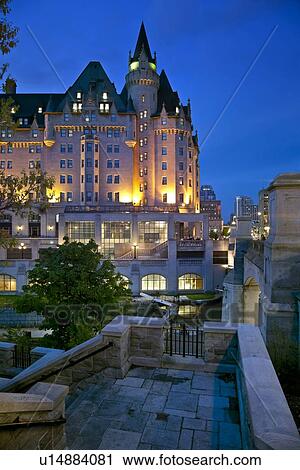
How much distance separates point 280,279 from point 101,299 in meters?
8.51

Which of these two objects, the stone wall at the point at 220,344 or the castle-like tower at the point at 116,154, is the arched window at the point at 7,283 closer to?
the castle-like tower at the point at 116,154

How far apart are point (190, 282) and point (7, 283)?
26978 mm

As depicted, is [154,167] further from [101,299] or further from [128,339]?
[128,339]

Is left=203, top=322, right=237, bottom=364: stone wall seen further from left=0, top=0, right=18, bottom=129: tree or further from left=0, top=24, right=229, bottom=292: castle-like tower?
left=0, top=24, right=229, bottom=292: castle-like tower

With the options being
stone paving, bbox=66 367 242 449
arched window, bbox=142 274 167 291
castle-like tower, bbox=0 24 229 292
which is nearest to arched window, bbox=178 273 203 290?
arched window, bbox=142 274 167 291

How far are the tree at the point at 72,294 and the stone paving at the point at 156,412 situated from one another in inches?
255

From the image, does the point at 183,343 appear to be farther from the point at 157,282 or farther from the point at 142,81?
the point at 142,81

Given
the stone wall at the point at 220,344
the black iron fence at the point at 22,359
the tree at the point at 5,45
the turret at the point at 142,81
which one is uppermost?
the turret at the point at 142,81

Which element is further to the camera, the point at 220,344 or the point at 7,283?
the point at 7,283

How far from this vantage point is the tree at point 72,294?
14.6m

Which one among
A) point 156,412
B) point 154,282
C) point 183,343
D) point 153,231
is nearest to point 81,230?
point 153,231

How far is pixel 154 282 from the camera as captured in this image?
155ft

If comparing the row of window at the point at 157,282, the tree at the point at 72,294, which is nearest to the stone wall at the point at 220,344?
the tree at the point at 72,294

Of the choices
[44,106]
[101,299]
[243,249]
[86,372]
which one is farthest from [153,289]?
[44,106]
